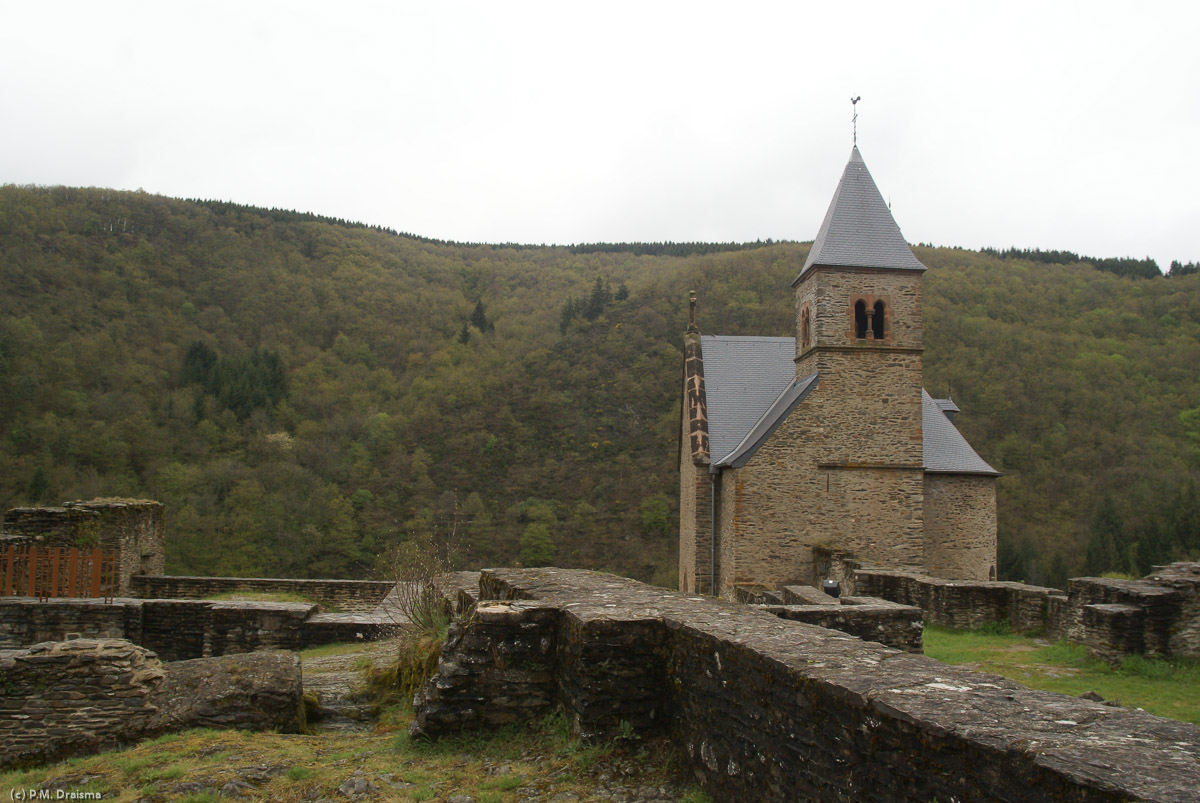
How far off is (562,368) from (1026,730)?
56755 mm

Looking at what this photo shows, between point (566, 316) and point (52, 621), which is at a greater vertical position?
point (566, 316)

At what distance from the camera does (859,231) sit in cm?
1955

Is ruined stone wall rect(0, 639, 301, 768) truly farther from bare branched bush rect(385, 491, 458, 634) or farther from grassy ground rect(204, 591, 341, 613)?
grassy ground rect(204, 591, 341, 613)

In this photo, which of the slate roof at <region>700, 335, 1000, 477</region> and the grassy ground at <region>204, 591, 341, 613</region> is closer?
the grassy ground at <region>204, 591, 341, 613</region>

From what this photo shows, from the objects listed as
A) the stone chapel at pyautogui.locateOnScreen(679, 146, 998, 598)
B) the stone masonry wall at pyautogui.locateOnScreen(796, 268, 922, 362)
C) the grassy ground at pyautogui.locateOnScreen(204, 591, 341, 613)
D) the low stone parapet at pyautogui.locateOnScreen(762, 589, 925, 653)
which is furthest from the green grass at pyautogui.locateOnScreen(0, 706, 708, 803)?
the stone masonry wall at pyautogui.locateOnScreen(796, 268, 922, 362)

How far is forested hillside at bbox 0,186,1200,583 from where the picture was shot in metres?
42.8

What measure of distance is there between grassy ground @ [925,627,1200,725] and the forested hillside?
91.7 ft

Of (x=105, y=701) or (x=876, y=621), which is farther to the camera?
(x=876, y=621)

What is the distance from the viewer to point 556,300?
256 feet

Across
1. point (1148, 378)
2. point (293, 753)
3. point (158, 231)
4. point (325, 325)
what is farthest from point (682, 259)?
point (293, 753)

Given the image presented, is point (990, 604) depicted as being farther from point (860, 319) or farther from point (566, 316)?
point (566, 316)

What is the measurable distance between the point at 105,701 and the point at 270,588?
9.20 m

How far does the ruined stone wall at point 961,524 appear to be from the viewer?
19.4 metres

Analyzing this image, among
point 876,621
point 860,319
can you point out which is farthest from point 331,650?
point 860,319
